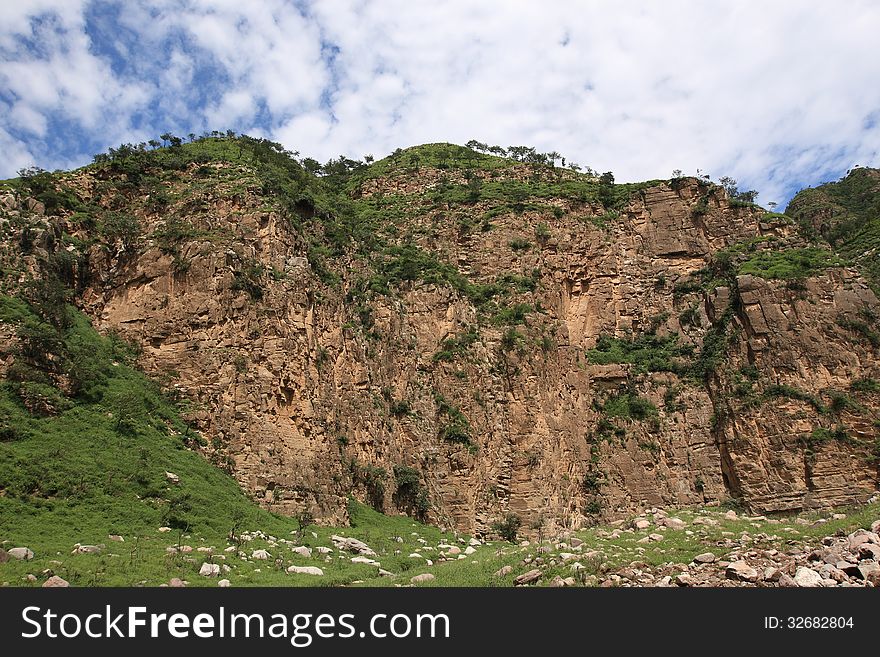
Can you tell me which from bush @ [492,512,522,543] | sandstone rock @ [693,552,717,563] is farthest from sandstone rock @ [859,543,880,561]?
bush @ [492,512,522,543]

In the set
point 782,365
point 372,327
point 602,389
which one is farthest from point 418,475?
point 782,365

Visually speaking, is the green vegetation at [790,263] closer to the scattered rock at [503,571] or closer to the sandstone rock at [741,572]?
the sandstone rock at [741,572]

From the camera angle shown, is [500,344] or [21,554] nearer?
[21,554]

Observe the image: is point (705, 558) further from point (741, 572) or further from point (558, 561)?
point (558, 561)

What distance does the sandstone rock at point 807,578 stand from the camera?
10.5 m

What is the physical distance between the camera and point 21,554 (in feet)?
43.8

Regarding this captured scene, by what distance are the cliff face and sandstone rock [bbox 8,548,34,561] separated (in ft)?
33.7

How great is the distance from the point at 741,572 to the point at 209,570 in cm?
1244

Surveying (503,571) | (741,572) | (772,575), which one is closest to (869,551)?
(772,575)

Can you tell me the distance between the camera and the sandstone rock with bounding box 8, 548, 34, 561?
13.2 m

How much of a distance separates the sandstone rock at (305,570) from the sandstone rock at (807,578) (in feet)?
39.7

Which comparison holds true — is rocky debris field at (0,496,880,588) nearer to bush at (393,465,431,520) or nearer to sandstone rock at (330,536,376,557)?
sandstone rock at (330,536,376,557)

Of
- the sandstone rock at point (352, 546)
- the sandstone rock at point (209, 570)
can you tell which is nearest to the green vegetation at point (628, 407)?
the sandstone rock at point (352, 546)

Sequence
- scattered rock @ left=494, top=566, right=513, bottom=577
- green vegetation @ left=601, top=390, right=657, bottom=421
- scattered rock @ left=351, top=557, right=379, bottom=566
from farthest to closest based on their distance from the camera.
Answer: green vegetation @ left=601, top=390, right=657, bottom=421 < scattered rock @ left=351, top=557, right=379, bottom=566 < scattered rock @ left=494, top=566, right=513, bottom=577
